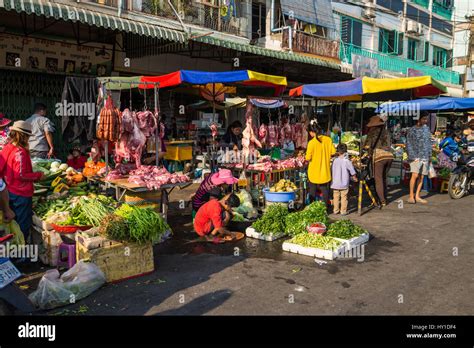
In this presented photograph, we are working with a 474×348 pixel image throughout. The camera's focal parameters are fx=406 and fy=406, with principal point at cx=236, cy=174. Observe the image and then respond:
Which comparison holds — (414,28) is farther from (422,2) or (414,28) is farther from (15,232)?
(15,232)

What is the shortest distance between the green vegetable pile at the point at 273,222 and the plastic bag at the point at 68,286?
295 cm

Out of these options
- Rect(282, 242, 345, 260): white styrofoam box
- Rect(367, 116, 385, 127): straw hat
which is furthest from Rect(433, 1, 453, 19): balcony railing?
Rect(282, 242, 345, 260): white styrofoam box

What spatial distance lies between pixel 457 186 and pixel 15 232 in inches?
397

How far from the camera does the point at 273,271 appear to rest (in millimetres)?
5375

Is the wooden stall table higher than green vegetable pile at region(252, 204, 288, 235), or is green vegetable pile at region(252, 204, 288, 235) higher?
the wooden stall table

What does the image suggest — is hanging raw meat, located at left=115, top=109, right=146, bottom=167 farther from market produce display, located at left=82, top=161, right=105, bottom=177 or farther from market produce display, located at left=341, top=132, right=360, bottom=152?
market produce display, located at left=341, top=132, right=360, bottom=152

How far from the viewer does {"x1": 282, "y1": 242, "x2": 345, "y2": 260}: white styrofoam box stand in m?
5.81

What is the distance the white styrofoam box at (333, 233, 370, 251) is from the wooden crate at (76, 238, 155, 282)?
2.87 metres

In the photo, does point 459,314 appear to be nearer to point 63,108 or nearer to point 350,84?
point 350,84

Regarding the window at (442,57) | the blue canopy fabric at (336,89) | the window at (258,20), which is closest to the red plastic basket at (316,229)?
the blue canopy fabric at (336,89)

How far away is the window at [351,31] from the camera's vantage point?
72.3ft

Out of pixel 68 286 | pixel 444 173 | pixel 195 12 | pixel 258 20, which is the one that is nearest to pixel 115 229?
pixel 68 286

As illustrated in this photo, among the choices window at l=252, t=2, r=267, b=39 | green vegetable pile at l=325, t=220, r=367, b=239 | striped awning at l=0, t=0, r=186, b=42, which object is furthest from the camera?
window at l=252, t=2, r=267, b=39

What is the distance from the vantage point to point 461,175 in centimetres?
1070
